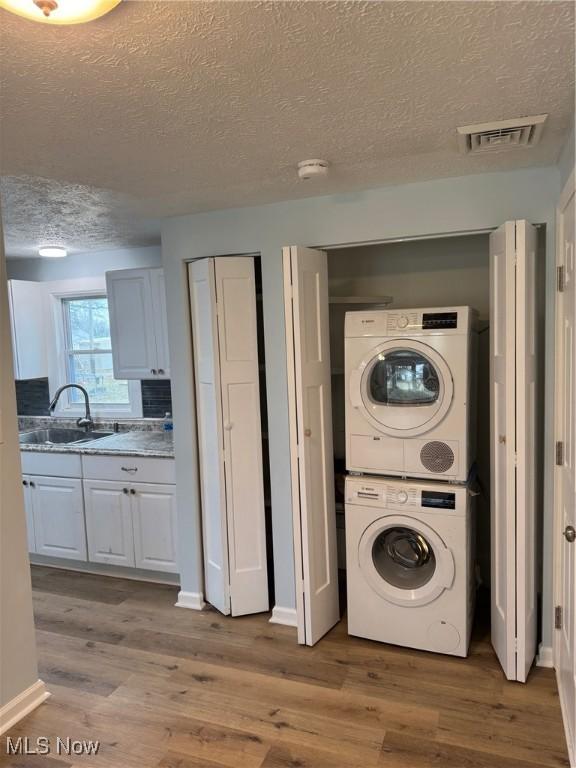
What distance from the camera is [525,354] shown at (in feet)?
7.46

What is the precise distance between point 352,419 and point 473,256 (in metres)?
1.31

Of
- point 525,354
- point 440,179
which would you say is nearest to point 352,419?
point 525,354

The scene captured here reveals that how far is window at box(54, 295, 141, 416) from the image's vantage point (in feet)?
14.9

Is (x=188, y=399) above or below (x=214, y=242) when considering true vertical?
below

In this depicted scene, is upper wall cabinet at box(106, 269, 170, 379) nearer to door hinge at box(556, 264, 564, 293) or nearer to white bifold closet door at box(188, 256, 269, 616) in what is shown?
white bifold closet door at box(188, 256, 269, 616)

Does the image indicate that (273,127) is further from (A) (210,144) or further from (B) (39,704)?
(B) (39,704)

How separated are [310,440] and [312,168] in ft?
4.18

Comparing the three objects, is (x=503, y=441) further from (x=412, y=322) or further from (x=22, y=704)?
(x=22, y=704)

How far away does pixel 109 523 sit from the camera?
371 cm

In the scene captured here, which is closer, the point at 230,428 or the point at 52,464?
the point at 230,428

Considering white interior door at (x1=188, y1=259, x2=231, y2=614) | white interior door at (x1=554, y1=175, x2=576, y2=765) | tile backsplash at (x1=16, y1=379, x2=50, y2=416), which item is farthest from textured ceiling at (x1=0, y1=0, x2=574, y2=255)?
tile backsplash at (x1=16, y1=379, x2=50, y2=416)

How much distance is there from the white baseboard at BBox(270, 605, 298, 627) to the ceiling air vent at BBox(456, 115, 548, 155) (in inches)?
97.1

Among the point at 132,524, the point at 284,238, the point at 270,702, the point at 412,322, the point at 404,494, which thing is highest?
the point at 284,238

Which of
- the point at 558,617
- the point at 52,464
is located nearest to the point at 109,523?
the point at 52,464
